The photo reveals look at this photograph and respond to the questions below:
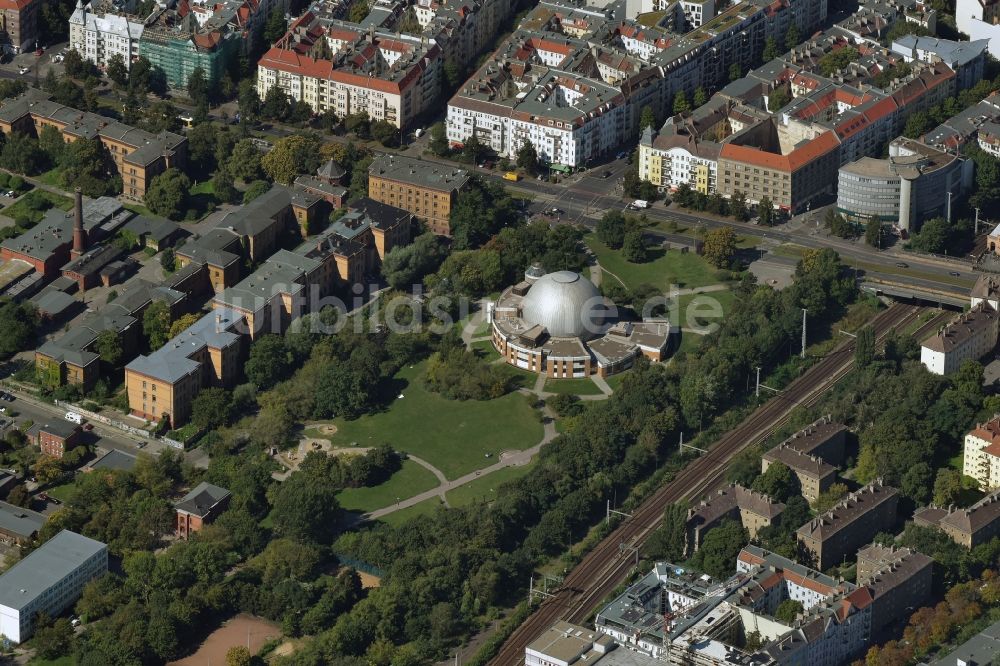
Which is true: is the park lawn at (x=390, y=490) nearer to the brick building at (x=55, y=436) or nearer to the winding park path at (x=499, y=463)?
the winding park path at (x=499, y=463)

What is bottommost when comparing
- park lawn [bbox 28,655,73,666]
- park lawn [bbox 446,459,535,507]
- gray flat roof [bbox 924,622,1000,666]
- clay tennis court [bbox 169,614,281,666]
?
park lawn [bbox 28,655,73,666]

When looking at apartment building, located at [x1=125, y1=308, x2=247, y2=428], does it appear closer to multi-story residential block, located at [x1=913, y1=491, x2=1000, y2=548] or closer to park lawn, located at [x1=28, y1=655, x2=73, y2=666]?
park lawn, located at [x1=28, y1=655, x2=73, y2=666]

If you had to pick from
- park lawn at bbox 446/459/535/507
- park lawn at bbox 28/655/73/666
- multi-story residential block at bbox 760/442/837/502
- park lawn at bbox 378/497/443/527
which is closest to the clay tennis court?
park lawn at bbox 28/655/73/666

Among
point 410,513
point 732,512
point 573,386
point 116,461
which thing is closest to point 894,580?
point 732,512

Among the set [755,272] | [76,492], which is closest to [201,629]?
[76,492]

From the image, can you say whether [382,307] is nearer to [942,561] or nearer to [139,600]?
[139,600]

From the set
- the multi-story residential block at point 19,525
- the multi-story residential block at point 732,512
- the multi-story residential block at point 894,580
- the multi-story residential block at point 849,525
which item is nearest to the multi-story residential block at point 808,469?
the multi-story residential block at point 849,525

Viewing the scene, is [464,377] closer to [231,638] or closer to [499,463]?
[499,463]
